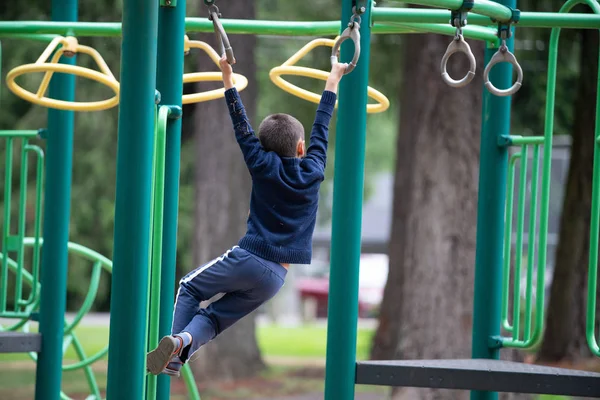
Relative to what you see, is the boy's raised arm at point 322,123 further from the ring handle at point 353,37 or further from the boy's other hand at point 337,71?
the ring handle at point 353,37

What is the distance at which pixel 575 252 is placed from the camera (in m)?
11.0

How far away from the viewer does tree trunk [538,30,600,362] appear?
1086 cm

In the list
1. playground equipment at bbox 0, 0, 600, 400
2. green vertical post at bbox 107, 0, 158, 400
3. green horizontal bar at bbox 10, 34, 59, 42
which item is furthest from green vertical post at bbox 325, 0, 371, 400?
green horizontal bar at bbox 10, 34, 59, 42

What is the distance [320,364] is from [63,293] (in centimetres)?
863

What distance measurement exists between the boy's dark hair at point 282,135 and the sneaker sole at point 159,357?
2.71ft

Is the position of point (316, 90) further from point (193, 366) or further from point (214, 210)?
point (193, 366)

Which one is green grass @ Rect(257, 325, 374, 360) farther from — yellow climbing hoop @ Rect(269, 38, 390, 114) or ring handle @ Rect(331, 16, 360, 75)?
ring handle @ Rect(331, 16, 360, 75)

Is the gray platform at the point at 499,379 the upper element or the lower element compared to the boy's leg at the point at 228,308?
lower

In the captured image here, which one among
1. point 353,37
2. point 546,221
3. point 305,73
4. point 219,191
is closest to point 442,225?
point 219,191

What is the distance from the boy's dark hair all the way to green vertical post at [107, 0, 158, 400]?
0.80 meters

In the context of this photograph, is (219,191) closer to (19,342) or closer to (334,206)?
(19,342)

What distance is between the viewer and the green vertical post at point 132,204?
2721 mm

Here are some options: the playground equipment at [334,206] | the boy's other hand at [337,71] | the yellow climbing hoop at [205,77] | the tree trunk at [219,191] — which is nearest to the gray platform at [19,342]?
the playground equipment at [334,206]

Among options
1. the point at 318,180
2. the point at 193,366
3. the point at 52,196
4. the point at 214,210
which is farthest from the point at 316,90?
the point at 318,180
